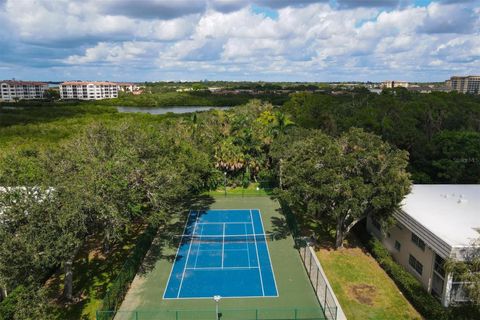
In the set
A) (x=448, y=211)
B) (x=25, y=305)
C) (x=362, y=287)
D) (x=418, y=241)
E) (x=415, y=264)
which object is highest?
(x=448, y=211)

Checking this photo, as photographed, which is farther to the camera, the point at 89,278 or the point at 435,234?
the point at 89,278

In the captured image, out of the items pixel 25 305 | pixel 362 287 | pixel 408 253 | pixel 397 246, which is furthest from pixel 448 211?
pixel 25 305

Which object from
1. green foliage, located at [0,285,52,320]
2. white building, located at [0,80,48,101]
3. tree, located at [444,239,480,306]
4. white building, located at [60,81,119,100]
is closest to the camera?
green foliage, located at [0,285,52,320]

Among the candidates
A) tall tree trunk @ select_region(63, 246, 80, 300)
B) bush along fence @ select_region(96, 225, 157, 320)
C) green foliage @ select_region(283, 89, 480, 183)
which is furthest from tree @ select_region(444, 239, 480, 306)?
green foliage @ select_region(283, 89, 480, 183)

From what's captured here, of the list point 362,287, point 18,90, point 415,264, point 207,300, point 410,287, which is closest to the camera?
point 410,287

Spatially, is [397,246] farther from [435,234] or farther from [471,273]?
[471,273]

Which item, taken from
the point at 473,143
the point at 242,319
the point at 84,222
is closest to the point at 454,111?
the point at 473,143

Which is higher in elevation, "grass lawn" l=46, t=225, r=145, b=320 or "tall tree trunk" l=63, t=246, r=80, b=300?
"tall tree trunk" l=63, t=246, r=80, b=300

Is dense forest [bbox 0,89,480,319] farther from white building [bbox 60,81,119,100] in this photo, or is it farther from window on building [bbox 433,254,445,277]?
white building [bbox 60,81,119,100]
